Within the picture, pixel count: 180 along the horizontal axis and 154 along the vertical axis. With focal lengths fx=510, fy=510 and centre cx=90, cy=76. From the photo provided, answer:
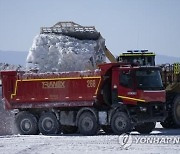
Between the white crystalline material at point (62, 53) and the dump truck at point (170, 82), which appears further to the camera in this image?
the white crystalline material at point (62, 53)

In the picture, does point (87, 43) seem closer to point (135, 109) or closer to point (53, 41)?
point (53, 41)

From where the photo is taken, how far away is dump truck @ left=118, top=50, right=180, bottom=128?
Result: 19.3 metres

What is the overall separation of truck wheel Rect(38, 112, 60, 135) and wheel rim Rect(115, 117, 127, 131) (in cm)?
242

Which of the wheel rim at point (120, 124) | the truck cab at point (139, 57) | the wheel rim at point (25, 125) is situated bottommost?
the wheel rim at point (25, 125)

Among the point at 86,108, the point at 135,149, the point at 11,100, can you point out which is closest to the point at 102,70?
the point at 86,108

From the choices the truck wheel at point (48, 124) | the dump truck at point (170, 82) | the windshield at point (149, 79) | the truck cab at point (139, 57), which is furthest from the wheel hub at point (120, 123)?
the truck cab at point (139, 57)

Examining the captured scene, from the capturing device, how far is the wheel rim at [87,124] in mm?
17875

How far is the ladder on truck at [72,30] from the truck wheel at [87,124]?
18.4m

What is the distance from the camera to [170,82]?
2003cm

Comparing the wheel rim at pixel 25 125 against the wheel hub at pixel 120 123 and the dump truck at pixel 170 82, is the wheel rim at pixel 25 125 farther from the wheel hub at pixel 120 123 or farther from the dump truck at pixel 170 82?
the dump truck at pixel 170 82

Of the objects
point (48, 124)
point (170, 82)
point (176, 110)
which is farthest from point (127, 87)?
point (48, 124)

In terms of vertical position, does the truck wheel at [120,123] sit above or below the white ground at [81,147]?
above

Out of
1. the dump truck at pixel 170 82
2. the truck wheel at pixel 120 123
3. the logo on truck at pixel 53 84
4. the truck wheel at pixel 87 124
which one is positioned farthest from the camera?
the dump truck at pixel 170 82

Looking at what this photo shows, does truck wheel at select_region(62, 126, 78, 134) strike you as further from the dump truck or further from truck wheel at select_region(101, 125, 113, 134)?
the dump truck
